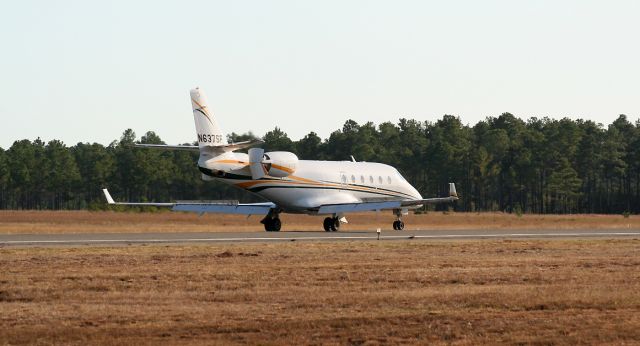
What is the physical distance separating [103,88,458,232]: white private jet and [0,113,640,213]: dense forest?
7542 cm

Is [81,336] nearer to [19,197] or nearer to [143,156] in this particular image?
[143,156]

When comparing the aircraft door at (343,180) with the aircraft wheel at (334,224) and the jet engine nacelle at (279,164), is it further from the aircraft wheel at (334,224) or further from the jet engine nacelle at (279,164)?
the jet engine nacelle at (279,164)

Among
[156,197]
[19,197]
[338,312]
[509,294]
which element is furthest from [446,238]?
[19,197]

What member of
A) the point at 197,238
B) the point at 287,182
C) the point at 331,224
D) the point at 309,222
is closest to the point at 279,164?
the point at 287,182

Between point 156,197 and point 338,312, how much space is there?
486ft

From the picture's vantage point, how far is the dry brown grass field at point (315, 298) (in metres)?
18.7

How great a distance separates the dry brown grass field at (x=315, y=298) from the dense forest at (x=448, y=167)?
10387 cm

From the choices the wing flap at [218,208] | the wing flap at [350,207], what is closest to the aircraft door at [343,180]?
the wing flap at [350,207]

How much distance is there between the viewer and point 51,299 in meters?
23.2

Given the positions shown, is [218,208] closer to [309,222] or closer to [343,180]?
[343,180]

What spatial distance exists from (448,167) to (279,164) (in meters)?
96.9

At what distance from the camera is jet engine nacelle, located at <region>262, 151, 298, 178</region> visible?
55.7m

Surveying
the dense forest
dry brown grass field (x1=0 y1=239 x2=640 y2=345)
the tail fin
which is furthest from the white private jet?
the dense forest

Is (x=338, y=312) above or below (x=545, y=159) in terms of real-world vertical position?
below
